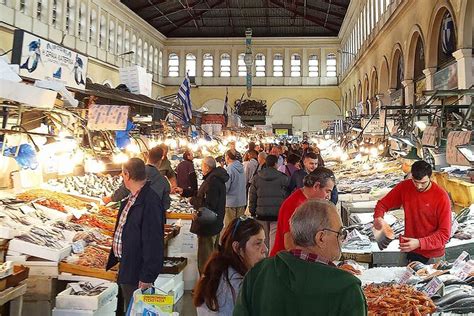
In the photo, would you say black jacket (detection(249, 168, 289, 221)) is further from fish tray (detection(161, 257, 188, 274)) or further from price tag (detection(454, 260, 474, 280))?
price tag (detection(454, 260, 474, 280))

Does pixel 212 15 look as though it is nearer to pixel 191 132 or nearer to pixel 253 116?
pixel 253 116

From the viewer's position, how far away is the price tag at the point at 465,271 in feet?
12.7

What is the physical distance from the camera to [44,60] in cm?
539

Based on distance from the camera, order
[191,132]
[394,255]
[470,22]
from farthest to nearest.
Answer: [191,132] → [470,22] → [394,255]

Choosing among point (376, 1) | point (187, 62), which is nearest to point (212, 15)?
point (187, 62)

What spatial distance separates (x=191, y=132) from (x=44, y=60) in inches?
314

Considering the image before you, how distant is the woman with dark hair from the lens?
2.56 m

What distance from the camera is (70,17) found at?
22750 mm

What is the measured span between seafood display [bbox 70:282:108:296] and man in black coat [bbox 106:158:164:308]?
0.88 m

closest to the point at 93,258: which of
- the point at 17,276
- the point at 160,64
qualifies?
A: the point at 17,276

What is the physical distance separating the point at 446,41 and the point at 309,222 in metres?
11.9

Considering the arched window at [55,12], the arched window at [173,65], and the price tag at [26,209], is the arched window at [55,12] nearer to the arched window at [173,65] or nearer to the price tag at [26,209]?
the price tag at [26,209]

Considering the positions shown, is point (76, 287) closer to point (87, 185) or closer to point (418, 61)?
point (87, 185)

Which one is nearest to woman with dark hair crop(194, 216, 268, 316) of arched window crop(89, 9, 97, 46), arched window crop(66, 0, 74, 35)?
arched window crop(66, 0, 74, 35)
